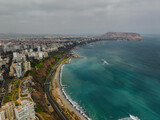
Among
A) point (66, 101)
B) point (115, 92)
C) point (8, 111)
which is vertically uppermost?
point (8, 111)

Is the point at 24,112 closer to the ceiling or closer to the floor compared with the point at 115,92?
closer to the ceiling

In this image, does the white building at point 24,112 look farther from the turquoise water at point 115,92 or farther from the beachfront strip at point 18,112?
the turquoise water at point 115,92

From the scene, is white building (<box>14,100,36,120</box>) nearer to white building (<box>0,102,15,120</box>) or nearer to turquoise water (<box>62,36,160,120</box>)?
white building (<box>0,102,15,120</box>)

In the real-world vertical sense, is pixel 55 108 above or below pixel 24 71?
below

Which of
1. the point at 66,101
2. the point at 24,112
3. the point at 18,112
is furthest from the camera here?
the point at 66,101

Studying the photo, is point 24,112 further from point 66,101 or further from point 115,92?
point 115,92

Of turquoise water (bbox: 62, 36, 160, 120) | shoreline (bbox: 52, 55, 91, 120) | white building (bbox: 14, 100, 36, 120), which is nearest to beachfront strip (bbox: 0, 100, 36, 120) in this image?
white building (bbox: 14, 100, 36, 120)

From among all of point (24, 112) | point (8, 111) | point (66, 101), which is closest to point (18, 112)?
point (24, 112)

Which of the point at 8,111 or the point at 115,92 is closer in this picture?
the point at 8,111

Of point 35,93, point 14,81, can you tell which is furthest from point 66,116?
point 14,81

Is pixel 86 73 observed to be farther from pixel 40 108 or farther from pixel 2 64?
pixel 2 64

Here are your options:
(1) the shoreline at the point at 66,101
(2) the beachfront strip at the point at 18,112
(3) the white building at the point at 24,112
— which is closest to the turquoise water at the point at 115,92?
(1) the shoreline at the point at 66,101
